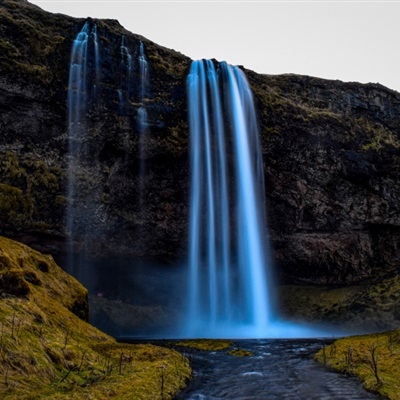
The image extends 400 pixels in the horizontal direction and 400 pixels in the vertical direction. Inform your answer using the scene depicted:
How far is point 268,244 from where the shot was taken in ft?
137

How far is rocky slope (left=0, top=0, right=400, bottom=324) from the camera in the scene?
33.4 meters

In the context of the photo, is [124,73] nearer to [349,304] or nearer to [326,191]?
[326,191]

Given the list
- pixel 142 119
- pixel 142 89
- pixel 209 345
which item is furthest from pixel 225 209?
pixel 209 345

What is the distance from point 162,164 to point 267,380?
Answer: 2669 centimetres

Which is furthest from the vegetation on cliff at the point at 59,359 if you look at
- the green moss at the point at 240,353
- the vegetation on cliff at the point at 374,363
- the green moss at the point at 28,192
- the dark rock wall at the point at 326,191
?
the dark rock wall at the point at 326,191

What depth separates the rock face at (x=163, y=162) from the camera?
33375 mm

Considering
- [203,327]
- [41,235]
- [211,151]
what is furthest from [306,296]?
[41,235]

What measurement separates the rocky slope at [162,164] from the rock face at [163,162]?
0.38 feet

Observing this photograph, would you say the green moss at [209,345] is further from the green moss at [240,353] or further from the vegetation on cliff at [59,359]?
the vegetation on cliff at [59,359]

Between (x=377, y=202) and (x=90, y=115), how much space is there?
32.7 m

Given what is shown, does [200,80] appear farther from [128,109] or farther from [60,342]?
[60,342]

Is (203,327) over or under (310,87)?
under

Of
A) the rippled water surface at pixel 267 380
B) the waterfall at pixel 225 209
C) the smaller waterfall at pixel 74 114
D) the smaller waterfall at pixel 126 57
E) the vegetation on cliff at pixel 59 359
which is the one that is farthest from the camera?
the waterfall at pixel 225 209

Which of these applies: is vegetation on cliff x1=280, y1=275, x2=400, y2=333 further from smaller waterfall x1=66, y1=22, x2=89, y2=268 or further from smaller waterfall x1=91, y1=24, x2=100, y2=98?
smaller waterfall x1=91, y1=24, x2=100, y2=98
